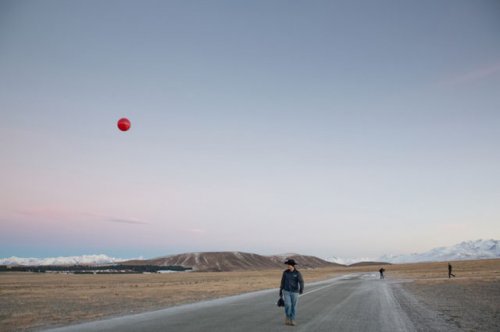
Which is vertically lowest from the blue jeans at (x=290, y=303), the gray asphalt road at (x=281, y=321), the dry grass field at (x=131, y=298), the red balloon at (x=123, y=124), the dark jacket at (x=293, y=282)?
the dry grass field at (x=131, y=298)

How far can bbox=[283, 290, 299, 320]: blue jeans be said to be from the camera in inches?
557

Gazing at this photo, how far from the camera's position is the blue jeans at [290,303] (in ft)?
46.4

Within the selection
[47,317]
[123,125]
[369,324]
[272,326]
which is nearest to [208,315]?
[272,326]

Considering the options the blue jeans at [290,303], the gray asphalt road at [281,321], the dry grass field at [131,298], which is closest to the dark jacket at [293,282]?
the blue jeans at [290,303]

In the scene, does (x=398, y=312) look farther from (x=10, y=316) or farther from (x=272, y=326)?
(x=10, y=316)

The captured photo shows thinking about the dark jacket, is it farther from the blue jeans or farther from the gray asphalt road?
the gray asphalt road

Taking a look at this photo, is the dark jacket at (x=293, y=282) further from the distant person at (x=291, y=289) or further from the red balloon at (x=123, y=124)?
the red balloon at (x=123, y=124)

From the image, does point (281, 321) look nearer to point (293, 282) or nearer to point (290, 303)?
point (290, 303)

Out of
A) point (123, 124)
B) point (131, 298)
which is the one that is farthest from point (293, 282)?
point (131, 298)

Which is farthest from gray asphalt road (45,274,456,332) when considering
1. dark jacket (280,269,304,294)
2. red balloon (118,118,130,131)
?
red balloon (118,118,130,131)

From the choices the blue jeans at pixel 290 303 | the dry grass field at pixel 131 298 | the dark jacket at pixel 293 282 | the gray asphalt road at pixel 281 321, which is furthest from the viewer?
the dry grass field at pixel 131 298

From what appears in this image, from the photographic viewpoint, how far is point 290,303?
46.9 feet

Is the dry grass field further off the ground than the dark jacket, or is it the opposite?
the dark jacket

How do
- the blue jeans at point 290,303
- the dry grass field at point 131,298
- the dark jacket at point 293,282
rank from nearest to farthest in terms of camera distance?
the blue jeans at point 290,303
the dark jacket at point 293,282
the dry grass field at point 131,298
